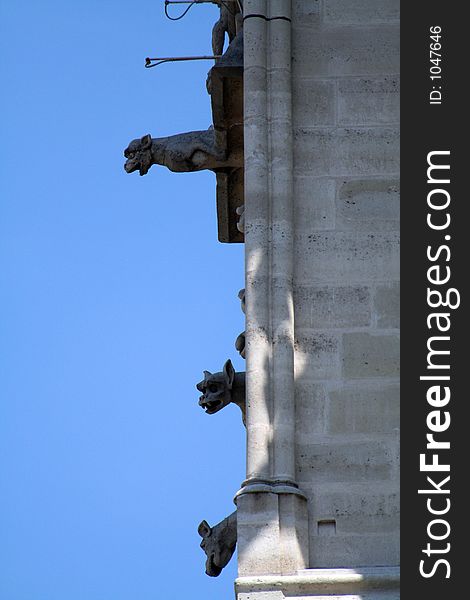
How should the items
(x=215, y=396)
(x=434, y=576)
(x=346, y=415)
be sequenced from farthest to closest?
(x=215, y=396)
(x=346, y=415)
(x=434, y=576)

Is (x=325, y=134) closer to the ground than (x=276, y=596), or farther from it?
farther from it

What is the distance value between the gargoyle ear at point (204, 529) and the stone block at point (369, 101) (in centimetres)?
335

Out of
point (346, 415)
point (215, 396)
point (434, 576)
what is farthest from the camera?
point (215, 396)

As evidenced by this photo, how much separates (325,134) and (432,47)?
1.07 meters

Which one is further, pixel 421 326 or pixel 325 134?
pixel 325 134

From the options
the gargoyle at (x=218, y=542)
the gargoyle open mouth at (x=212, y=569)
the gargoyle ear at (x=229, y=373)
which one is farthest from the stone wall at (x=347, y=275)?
the gargoyle open mouth at (x=212, y=569)

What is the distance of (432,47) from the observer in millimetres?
21859

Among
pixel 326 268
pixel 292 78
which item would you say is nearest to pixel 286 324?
pixel 326 268

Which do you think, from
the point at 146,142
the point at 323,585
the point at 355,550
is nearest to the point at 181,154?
the point at 146,142

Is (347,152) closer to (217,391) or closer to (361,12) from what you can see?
(361,12)

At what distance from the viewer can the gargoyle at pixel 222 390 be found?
23.1 meters

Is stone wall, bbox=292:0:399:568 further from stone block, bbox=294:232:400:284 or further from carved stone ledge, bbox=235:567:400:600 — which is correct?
carved stone ledge, bbox=235:567:400:600

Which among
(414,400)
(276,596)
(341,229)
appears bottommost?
(276,596)

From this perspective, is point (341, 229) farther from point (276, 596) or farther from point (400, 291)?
point (276, 596)
